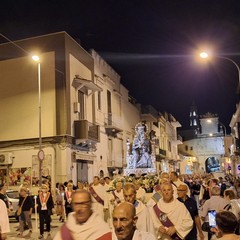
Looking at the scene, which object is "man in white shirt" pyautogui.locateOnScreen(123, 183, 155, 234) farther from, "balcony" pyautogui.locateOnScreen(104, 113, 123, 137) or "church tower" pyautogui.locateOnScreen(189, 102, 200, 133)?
"church tower" pyautogui.locateOnScreen(189, 102, 200, 133)

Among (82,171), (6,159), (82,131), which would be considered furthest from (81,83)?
(6,159)

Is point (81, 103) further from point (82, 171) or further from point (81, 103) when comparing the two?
point (82, 171)

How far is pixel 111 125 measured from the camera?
3553 cm

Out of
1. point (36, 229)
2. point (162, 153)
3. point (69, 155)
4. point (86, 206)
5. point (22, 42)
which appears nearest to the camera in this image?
point (86, 206)

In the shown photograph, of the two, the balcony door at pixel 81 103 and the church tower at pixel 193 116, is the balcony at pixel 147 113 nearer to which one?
the balcony door at pixel 81 103

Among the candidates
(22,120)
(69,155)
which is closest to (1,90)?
(22,120)

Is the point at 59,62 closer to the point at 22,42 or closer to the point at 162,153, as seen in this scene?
the point at 22,42

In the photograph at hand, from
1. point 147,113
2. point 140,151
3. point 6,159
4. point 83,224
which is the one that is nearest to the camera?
point 83,224

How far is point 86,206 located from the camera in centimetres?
435

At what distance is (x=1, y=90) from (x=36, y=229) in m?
14.5

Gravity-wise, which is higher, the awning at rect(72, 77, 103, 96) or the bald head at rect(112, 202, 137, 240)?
the awning at rect(72, 77, 103, 96)

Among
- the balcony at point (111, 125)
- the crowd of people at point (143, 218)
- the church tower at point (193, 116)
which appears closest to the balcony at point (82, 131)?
the balcony at point (111, 125)

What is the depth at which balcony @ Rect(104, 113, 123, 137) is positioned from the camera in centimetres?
3525

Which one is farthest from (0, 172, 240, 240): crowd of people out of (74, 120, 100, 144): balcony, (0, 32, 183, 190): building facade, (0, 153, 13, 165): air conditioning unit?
(0, 153, 13, 165): air conditioning unit
